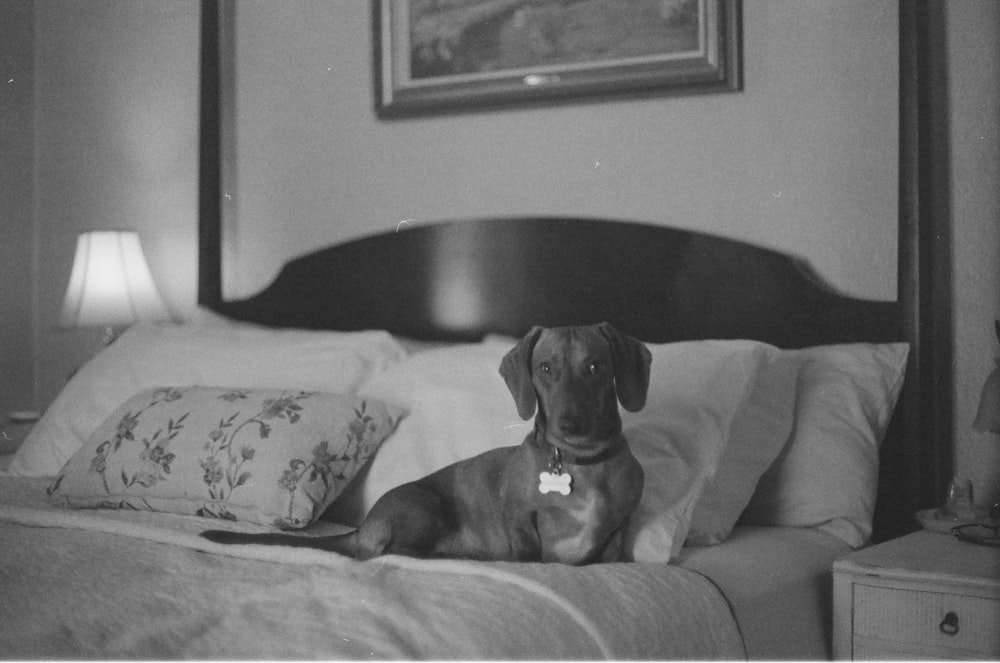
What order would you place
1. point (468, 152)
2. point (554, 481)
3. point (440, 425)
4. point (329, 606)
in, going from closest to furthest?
1. point (329, 606)
2. point (554, 481)
3. point (440, 425)
4. point (468, 152)

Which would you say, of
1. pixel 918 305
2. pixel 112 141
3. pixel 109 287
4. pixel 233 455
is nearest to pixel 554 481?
pixel 233 455

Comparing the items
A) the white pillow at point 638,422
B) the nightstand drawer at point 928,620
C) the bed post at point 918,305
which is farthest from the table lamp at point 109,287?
the nightstand drawer at point 928,620

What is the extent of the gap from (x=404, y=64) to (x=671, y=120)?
77 centimetres

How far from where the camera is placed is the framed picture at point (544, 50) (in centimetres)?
251

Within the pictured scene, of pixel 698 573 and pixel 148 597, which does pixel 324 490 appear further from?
pixel 698 573

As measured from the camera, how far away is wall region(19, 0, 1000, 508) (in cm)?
228

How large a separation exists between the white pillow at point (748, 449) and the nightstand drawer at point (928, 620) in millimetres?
268

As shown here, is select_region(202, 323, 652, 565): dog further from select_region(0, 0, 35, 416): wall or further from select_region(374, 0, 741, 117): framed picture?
select_region(0, 0, 35, 416): wall

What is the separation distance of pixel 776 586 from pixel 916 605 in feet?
0.71

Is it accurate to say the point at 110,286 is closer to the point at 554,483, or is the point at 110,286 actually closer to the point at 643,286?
the point at 643,286

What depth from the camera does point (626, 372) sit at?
1.72m

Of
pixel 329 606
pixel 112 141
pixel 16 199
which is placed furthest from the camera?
pixel 16 199

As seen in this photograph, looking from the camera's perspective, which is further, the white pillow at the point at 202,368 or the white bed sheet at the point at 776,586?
the white pillow at the point at 202,368

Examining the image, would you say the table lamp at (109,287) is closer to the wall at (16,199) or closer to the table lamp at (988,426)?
the wall at (16,199)
